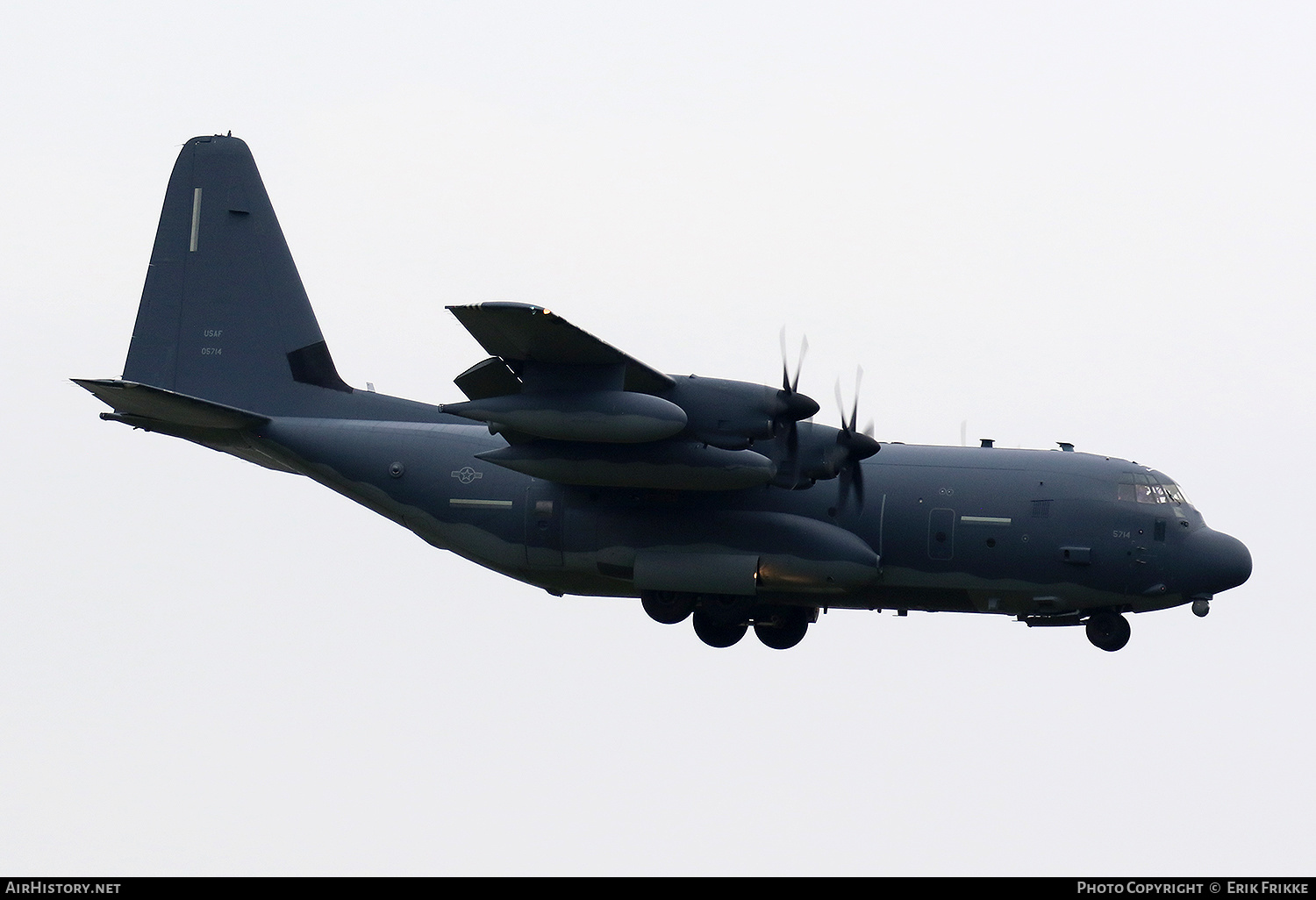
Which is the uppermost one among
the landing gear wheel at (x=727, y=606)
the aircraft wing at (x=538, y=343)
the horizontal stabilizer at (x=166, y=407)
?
the aircraft wing at (x=538, y=343)

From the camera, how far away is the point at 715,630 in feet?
78.8

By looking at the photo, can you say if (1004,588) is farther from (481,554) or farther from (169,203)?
(169,203)

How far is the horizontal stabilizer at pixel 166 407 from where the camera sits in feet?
74.2

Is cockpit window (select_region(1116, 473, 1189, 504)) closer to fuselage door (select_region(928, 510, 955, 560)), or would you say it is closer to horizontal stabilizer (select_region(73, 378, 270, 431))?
fuselage door (select_region(928, 510, 955, 560))

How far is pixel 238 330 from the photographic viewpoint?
84.9 ft

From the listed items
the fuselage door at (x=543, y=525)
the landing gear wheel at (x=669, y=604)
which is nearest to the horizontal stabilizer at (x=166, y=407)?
the fuselage door at (x=543, y=525)

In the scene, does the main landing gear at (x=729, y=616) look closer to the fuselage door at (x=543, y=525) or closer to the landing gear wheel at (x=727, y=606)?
the landing gear wheel at (x=727, y=606)

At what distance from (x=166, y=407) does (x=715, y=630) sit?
8874 mm

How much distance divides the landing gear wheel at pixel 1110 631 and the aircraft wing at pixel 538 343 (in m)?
7.47

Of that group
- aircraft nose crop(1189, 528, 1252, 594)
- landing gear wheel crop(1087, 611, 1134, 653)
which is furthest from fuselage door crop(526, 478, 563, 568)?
aircraft nose crop(1189, 528, 1252, 594)

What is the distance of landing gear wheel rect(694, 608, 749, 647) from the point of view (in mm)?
23938

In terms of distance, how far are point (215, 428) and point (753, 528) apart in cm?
854

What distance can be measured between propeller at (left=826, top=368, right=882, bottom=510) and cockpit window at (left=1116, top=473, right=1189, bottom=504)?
368 centimetres
